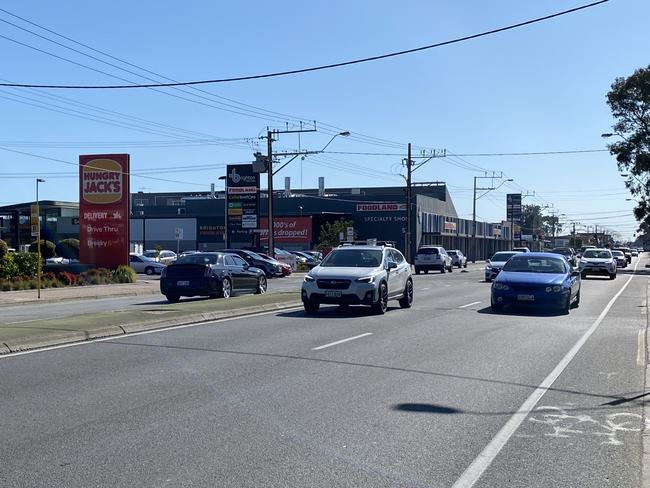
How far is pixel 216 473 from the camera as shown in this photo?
5.95 metres

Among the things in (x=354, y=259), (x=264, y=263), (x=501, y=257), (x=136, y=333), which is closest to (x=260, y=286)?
(x=354, y=259)

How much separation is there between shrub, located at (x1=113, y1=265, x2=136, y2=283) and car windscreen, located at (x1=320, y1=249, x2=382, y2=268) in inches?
809

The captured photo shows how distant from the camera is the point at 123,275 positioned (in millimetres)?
38375

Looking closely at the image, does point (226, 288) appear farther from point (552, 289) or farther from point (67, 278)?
point (67, 278)

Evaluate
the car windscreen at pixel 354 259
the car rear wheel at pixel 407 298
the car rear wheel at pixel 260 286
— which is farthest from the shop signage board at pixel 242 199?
the car windscreen at pixel 354 259

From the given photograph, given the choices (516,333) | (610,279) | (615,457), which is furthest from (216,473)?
(610,279)

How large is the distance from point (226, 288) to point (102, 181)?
16451 mm

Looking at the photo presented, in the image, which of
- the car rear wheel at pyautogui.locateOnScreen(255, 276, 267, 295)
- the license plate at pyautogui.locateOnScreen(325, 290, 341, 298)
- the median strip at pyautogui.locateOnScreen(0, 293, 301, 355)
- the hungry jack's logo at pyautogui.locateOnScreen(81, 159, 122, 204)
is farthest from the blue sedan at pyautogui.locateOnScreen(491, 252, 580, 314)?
the hungry jack's logo at pyautogui.locateOnScreen(81, 159, 122, 204)

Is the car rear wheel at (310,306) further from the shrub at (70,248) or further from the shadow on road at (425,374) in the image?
the shrub at (70,248)

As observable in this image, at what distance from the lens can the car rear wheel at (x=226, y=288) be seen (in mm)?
24816

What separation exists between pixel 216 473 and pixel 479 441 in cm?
245

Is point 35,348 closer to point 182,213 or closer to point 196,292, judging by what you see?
point 196,292

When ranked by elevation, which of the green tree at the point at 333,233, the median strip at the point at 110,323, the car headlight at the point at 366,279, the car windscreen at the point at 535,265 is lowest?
the median strip at the point at 110,323

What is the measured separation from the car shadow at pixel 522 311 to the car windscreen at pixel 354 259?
118 inches
